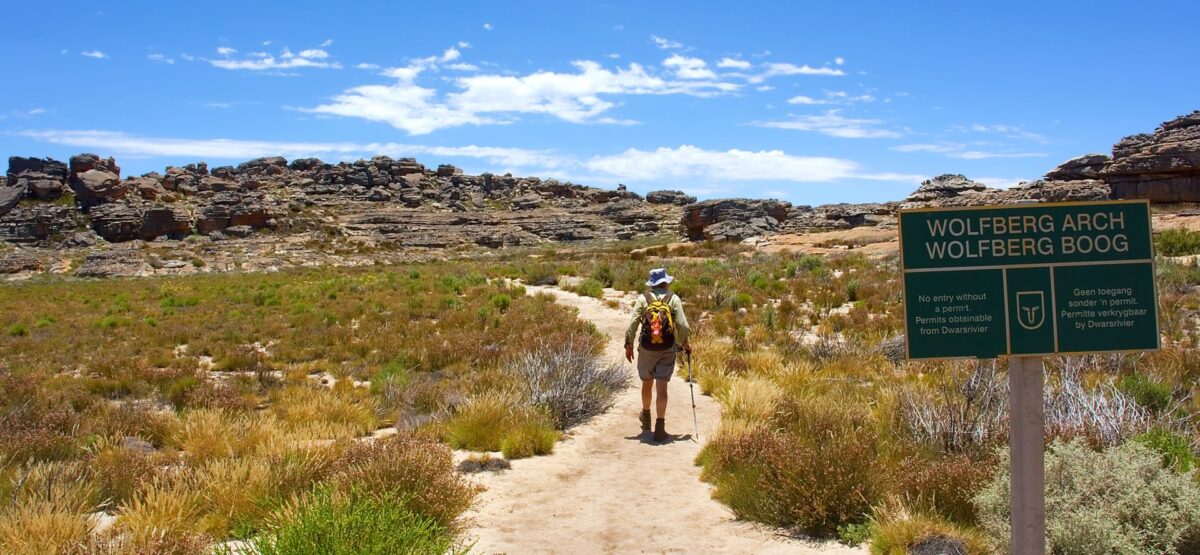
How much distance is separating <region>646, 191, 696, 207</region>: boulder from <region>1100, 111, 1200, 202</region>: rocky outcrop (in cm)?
7368

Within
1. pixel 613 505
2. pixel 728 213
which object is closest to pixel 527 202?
pixel 728 213

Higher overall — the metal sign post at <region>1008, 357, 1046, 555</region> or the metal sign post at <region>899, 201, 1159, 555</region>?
the metal sign post at <region>899, 201, 1159, 555</region>

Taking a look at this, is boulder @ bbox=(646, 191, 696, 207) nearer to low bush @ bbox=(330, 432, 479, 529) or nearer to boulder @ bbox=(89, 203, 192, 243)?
boulder @ bbox=(89, 203, 192, 243)

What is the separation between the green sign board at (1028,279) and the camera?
3785mm

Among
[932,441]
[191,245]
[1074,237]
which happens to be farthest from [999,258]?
[191,245]

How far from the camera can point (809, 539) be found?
545 cm

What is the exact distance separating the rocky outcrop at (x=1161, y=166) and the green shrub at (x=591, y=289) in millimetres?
31740

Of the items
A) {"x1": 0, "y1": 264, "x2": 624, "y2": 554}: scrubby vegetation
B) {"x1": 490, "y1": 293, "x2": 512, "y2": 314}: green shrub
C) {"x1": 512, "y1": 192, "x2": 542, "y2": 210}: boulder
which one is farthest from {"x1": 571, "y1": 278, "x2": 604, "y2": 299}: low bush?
{"x1": 512, "y1": 192, "x2": 542, "y2": 210}: boulder

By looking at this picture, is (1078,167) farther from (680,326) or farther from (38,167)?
(38,167)

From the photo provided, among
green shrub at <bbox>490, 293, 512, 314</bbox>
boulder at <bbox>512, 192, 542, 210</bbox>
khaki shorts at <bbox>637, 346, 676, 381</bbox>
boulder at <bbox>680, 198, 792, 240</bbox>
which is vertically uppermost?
boulder at <bbox>512, 192, 542, 210</bbox>

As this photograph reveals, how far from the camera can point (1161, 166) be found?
128 ft

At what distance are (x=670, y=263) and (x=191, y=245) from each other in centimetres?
5460

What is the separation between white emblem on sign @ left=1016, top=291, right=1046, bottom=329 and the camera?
3795 millimetres

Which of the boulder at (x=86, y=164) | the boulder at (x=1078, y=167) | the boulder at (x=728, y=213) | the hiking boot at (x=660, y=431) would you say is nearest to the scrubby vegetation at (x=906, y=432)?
the hiking boot at (x=660, y=431)
